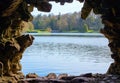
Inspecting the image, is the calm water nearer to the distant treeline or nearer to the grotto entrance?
the grotto entrance

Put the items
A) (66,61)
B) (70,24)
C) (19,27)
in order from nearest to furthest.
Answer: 1. (19,27)
2. (66,61)
3. (70,24)

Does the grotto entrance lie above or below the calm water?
above

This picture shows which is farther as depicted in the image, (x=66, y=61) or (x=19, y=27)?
(x=66, y=61)

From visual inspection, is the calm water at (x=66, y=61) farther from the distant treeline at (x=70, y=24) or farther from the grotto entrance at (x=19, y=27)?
the distant treeline at (x=70, y=24)

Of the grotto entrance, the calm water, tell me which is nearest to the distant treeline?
the calm water

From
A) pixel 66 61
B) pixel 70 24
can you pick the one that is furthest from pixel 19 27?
pixel 70 24

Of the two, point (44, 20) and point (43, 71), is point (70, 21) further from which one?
point (43, 71)

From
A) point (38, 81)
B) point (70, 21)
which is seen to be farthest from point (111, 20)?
point (70, 21)

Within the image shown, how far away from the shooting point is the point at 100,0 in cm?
1900

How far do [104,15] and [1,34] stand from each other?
526 cm

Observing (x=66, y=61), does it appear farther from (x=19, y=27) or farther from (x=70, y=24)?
(x=70, y=24)

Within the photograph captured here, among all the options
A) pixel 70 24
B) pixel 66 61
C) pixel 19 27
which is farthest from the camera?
pixel 70 24

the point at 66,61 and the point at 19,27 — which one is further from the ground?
the point at 19,27

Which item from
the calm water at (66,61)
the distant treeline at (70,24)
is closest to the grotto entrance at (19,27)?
the calm water at (66,61)
